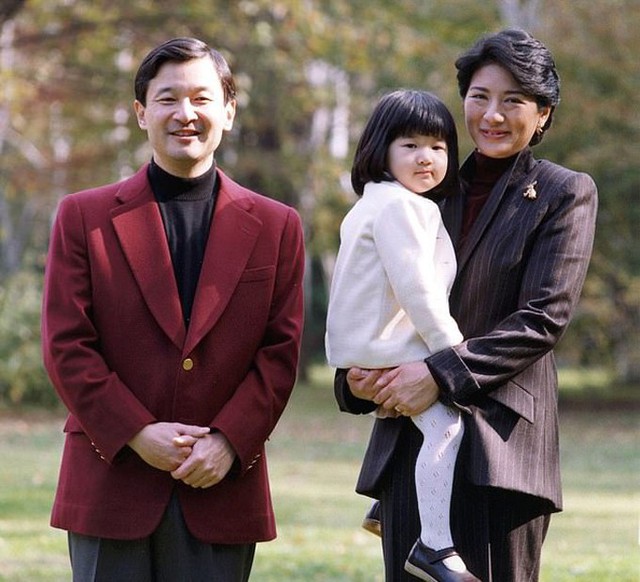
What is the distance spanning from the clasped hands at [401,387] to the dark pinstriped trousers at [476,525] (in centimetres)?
14

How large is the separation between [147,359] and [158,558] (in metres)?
0.58

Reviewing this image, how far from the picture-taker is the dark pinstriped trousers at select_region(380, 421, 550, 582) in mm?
3793

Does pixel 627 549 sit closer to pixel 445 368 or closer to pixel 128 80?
pixel 445 368

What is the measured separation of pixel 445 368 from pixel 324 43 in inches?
548

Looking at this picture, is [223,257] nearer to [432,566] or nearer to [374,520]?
[374,520]

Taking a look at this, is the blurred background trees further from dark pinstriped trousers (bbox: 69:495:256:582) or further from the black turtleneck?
dark pinstriped trousers (bbox: 69:495:256:582)

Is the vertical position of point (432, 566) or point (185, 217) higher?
point (185, 217)

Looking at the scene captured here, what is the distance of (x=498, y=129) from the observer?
388cm

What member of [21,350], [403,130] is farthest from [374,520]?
[21,350]

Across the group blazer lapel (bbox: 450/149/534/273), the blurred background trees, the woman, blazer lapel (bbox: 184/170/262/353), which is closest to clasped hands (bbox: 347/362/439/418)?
the woman

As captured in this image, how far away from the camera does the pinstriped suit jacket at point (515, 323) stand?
12.2 feet

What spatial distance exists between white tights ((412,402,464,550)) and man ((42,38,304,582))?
0.47 meters

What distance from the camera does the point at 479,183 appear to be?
4039 millimetres

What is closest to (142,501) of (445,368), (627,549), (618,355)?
(445,368)
